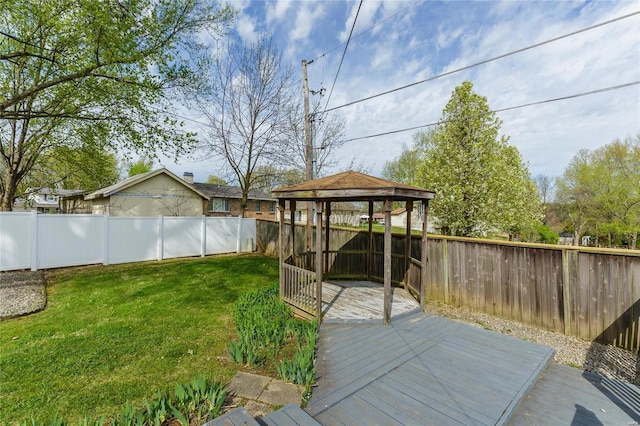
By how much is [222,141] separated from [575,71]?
13.3m

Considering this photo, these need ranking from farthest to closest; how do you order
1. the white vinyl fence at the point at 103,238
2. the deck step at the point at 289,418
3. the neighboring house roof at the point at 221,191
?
the neighboring house roof at the point at 221,191, the white vinyl fence at the point at 103,238, the deck step at the point at 289,418

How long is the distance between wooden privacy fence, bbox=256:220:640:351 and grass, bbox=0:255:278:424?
166 inches

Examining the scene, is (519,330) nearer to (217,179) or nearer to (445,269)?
(445,269)

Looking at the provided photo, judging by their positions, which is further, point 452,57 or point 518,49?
point 452,57

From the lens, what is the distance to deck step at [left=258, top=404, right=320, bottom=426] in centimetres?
238

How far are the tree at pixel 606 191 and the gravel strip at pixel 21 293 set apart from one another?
3167 centimetres

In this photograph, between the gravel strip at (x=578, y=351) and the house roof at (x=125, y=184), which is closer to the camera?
the gravel strip at (x=578, y=351)

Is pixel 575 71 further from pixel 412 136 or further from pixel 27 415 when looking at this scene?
pixel 412 136

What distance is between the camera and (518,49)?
5.41 metres

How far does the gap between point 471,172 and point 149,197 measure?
1776cm

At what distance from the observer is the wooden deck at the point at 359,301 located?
498cm

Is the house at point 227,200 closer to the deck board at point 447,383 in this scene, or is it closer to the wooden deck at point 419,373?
the wooden deck at point 419,373

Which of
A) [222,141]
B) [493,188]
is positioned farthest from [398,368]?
[222,141]

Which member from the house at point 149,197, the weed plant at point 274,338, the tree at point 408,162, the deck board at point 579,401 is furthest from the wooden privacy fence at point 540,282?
the tree at point 408,162
